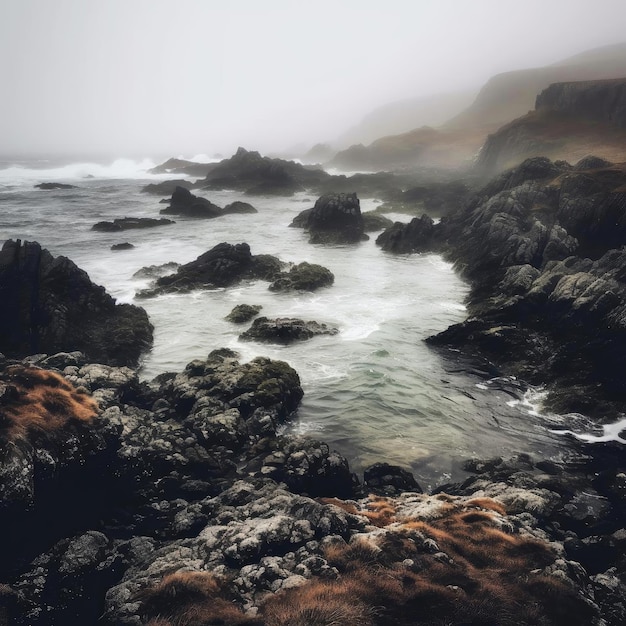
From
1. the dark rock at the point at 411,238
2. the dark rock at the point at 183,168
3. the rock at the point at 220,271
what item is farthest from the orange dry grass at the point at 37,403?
the dark rock at the point at 183,168

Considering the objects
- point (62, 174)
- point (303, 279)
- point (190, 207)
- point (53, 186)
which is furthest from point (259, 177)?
point (62, 174)

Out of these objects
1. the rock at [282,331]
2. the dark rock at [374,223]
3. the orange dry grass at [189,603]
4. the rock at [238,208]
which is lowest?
the orange dry grass at [189,603]

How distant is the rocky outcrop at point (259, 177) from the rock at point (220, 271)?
6296 centimetres

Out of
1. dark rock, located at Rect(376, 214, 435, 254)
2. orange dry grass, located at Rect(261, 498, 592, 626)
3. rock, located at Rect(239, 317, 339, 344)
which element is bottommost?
orange dry grass, located at Rect(261, 498, 592, 626)

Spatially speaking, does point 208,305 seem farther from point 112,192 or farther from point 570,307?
point 112,192

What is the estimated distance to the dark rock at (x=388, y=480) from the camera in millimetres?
19625

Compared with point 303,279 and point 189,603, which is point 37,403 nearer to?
point 189,603

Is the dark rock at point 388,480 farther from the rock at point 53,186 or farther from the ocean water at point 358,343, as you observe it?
the rock at point 53,186

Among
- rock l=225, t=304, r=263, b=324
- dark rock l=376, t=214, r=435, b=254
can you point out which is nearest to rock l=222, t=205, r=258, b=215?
dark rock l=376, t=214, r=435, b=254

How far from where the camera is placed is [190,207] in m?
82.8

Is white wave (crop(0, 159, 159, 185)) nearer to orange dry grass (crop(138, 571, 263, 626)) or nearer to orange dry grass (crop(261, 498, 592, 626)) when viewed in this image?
orange dry grass (crop(138, 571, 263, 626))

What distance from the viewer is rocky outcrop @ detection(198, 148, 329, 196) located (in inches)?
4422

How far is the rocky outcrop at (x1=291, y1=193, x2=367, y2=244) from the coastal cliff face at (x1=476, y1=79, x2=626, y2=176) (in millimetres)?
40026

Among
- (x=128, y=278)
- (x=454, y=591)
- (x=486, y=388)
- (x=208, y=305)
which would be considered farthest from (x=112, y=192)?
(x=454, y=591)
